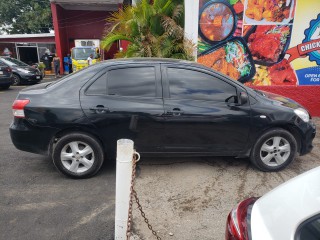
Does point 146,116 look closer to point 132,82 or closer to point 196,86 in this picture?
point 132,82

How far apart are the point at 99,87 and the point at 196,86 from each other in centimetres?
137

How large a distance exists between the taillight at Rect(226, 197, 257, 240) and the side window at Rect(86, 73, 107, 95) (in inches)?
107

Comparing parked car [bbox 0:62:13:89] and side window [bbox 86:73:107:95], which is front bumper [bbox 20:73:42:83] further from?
side window [bbox 86:73:107:95]

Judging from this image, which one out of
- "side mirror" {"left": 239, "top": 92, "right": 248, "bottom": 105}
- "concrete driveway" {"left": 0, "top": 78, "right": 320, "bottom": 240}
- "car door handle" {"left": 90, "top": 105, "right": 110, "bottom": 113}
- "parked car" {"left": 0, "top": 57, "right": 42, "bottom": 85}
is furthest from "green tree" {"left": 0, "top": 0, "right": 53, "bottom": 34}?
"side mirror" {"left": 239, "top": 92, "right": 248, "bottom": 105}

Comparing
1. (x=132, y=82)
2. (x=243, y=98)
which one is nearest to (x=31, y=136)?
(x=132, y=82)

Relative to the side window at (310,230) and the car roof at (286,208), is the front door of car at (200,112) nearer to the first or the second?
the car roof at (286,208)

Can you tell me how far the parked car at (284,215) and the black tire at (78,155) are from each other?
2625 mm

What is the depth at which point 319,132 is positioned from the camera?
625cm

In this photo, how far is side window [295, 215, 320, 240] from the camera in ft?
3.87

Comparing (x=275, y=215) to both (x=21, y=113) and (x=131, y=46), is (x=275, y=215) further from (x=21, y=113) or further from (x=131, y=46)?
(x=131, y=46)

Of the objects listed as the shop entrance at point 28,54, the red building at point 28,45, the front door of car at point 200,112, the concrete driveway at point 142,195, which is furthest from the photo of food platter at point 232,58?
the shop entrance at point 28,54

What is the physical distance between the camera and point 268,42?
7496 millimetres

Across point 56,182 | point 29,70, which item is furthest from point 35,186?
point 29,70

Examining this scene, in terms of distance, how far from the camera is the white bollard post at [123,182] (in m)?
2.28
